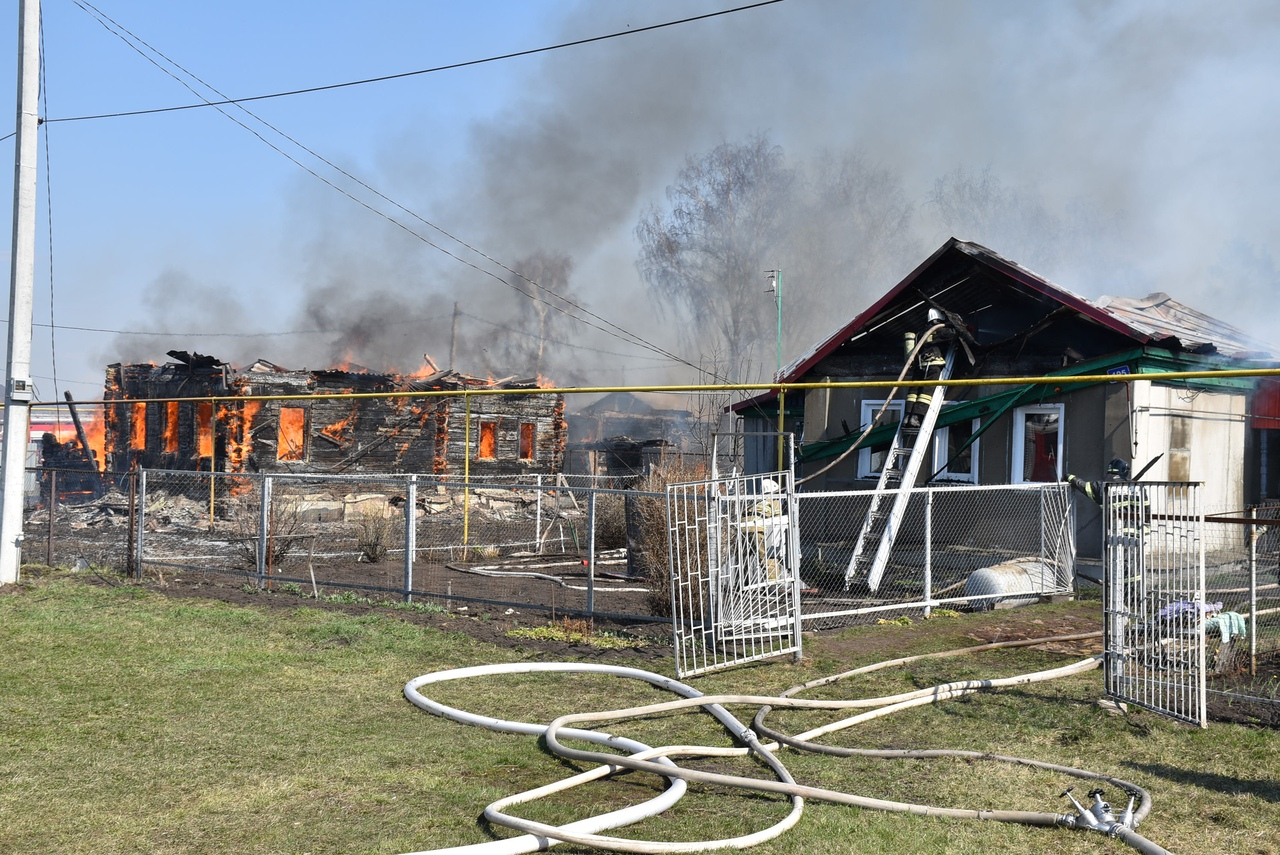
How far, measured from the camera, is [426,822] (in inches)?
195

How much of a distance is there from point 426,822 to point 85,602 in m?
8.72

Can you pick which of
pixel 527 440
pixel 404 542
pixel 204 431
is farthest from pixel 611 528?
pixel 204 431

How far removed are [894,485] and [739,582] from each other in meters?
7.85

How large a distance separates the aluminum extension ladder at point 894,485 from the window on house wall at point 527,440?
16.2 m

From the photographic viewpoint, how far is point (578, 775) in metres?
5.54

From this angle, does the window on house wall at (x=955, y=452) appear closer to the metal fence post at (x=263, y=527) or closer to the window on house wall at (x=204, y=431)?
the metal fence post at (x=263, y=527)

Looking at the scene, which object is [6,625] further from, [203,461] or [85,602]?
[203,461]

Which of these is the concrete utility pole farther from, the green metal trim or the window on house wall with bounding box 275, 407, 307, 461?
the window on house wall with bounding box 275, 407, 307, 461

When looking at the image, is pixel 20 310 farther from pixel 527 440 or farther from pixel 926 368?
pixel 527 440

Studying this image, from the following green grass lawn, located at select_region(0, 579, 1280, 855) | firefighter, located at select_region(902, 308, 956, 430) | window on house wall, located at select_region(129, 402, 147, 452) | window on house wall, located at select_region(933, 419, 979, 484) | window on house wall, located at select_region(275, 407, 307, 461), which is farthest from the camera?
window on house wall, located at select_region(129, 402, 147, 452)

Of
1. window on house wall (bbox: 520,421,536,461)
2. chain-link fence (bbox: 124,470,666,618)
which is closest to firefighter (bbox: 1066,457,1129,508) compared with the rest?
chain-link fence (bbox: 124,470,666,618)

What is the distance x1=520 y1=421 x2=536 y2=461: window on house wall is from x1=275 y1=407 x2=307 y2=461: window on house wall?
672 cm

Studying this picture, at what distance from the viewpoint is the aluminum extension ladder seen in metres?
13.9

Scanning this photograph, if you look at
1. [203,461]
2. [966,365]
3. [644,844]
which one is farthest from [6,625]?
[203,461]
